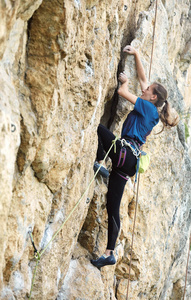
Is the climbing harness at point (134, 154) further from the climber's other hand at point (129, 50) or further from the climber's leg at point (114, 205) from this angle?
the climber's other hand at point (129, 50)

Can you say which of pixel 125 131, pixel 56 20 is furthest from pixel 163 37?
pixel 56 20

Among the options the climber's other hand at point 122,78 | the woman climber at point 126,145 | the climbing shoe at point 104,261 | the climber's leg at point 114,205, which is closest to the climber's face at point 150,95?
the woman climber at point 126,145

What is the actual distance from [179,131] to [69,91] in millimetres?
4064

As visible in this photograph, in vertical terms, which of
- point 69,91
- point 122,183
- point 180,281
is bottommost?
point 180,281

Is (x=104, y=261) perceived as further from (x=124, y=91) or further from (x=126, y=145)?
(x=124, y=91)

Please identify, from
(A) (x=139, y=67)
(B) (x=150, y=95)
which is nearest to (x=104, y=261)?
(B) (x=150, y=95)

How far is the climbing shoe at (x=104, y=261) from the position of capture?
15.7ft

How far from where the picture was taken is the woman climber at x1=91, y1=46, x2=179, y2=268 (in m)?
4.79

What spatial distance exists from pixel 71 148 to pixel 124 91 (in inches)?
65.0

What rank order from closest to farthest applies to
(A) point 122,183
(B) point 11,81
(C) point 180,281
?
(B) point 11,81
(A) point 122,183
(C) point 180,281

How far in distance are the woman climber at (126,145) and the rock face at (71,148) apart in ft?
0.90

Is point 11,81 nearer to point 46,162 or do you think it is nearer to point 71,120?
point 46,162

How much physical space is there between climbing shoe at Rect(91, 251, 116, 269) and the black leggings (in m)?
0.13

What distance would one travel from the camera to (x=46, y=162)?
130 inches
